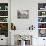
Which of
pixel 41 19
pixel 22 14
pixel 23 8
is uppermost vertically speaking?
pixel 23 8

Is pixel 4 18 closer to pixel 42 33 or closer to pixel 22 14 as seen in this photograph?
pixel 22 14

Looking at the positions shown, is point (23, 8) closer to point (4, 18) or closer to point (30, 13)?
point (30, 13)

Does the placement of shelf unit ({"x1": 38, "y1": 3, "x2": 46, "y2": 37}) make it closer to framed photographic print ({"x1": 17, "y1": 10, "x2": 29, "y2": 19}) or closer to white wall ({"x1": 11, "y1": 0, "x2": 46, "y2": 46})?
white wall ({"x1": 11, "y1": 0, "x2": 46, "y2": 46})

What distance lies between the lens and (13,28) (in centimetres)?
622

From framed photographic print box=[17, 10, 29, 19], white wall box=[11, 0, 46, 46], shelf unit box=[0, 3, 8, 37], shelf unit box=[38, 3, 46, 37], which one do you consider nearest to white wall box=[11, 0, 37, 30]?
white wall box=[11, 0, 46, 46]

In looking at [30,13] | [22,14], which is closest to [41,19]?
[30,13]

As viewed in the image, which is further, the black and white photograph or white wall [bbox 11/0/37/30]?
the black and white photograph

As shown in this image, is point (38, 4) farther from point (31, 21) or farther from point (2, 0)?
point (2, 0)

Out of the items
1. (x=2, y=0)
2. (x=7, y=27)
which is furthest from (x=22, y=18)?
(x=2, y=0)

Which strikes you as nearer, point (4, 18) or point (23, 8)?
point (23, 8)

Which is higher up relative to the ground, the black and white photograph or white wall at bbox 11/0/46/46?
white wall at bbox 11/0/46/46

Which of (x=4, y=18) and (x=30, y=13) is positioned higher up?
(x=30, y=13)

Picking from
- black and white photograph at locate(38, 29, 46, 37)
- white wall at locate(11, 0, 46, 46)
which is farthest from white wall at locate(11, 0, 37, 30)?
black and white photograph at locate(38, 29, 46, 37)

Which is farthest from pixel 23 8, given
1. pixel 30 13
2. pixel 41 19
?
pixel 41 19
